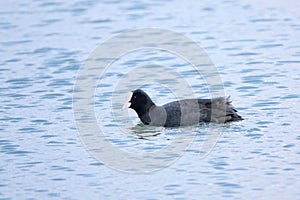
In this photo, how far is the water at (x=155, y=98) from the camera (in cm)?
978

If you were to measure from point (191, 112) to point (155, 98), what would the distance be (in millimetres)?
1563

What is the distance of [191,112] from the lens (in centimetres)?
1203

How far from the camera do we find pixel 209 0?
1898 centimetres

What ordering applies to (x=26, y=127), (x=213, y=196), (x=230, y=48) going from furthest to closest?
1. (x=230, y=48)
2. (x=26, y=127)
3. (x=213, y=196)

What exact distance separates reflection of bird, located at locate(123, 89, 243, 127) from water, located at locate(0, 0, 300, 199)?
0.16m

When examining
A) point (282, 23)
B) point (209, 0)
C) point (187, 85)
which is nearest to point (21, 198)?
point (187, 85)

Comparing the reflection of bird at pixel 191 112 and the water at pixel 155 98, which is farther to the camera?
the reflection of bird at pixel 191 112

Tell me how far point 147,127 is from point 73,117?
3.56 feet

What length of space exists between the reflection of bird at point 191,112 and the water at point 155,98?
0.54 ft

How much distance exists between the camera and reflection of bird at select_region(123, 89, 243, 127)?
11938mm

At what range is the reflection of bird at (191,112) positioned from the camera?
11938 mm

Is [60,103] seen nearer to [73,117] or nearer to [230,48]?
[73,117]

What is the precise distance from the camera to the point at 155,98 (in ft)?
44.3

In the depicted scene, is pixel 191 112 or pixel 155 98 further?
pixel 155 98
